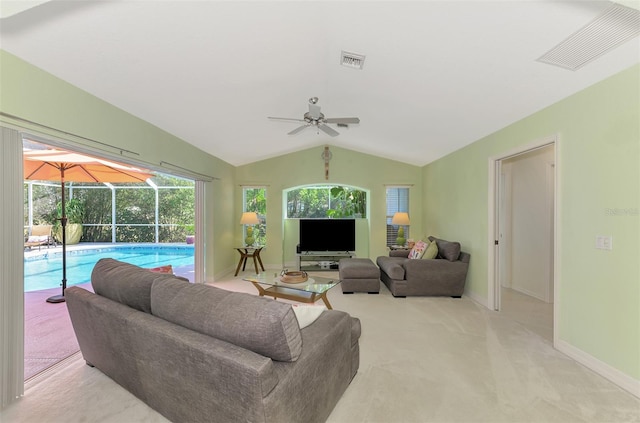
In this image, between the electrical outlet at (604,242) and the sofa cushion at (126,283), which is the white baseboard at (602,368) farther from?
the sofa cushion at (126,283)

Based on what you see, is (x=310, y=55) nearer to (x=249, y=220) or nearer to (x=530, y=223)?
(x=249, y=220)

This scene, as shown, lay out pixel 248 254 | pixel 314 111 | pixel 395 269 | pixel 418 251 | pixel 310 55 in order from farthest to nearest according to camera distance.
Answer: pixel 248 254, pixel 418 251, pixel 395 269, pixel 314 111, pixel 310 55

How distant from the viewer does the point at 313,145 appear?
634 cm

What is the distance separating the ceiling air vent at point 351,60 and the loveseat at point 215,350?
2.31m

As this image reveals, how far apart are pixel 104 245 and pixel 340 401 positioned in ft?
36.2

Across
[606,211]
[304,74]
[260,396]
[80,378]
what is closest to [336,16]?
[304,74]

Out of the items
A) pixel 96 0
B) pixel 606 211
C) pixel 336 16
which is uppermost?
pixel 336 16

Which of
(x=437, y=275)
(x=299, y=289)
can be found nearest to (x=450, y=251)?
(x=437, y=275)

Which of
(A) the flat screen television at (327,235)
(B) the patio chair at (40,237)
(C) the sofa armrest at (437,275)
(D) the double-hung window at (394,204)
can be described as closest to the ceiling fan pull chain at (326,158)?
(A) the flat screen television at (327,235)

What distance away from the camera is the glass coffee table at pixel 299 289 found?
3164 millimetres

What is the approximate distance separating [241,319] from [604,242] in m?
2.85

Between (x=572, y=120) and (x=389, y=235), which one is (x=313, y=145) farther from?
(x=572, y=120)

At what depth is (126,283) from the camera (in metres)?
1.83

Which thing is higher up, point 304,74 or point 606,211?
point 304,74
